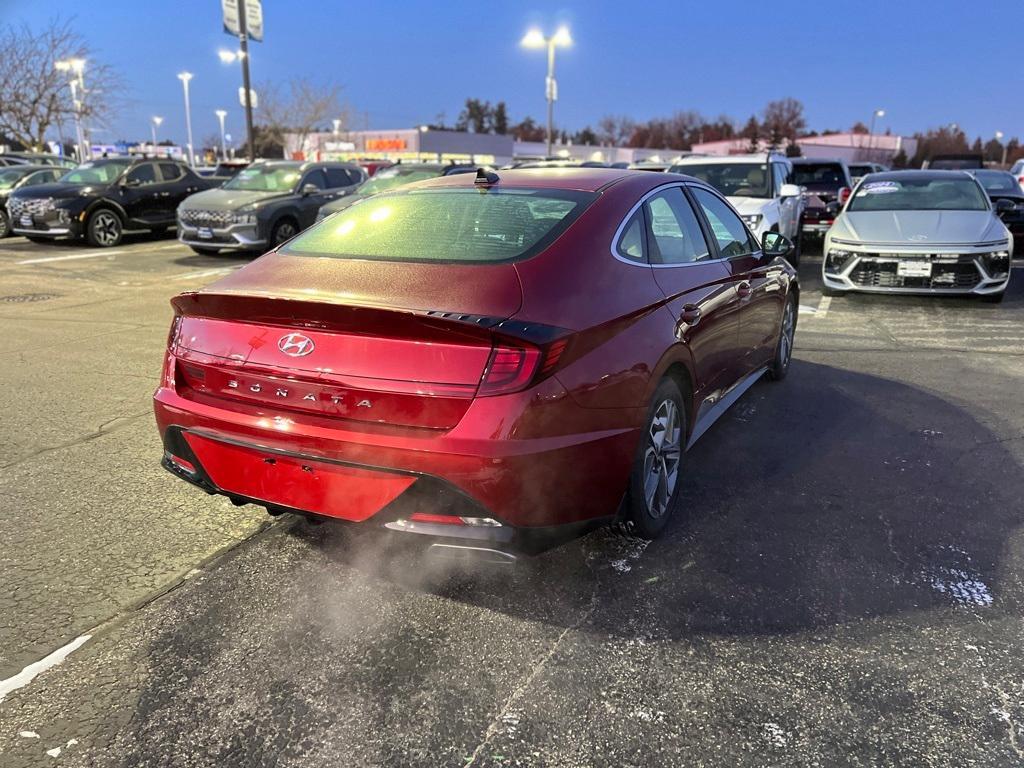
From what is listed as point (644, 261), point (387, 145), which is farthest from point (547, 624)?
point (387, 145)

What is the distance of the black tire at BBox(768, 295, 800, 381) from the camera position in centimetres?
573

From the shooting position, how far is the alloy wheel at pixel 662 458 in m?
3.24

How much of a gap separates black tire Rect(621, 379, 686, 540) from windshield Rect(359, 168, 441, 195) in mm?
11745

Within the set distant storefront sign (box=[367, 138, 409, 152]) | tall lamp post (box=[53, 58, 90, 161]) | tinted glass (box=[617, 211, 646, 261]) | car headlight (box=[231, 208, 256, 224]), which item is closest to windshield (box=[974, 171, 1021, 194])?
car headlight (box=[231, 208, 256, 224])

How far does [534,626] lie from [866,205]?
9.30 meters

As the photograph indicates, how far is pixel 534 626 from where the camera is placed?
110 inches

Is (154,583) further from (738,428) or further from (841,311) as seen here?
(841,311)

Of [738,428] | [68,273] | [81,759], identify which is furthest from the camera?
[68,273]

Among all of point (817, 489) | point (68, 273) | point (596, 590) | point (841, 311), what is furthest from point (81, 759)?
point (68, 273)

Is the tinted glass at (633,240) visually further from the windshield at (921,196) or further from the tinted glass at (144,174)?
the tinted glass at (144,174)

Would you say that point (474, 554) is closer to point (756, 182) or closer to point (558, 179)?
point (558, 179)

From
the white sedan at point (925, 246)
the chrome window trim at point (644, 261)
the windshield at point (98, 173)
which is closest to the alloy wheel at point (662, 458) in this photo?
the chrome window trim at point (644, 261)

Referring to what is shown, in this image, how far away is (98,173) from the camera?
15758 millimetres

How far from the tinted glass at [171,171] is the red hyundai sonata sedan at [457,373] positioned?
15.0 meters
